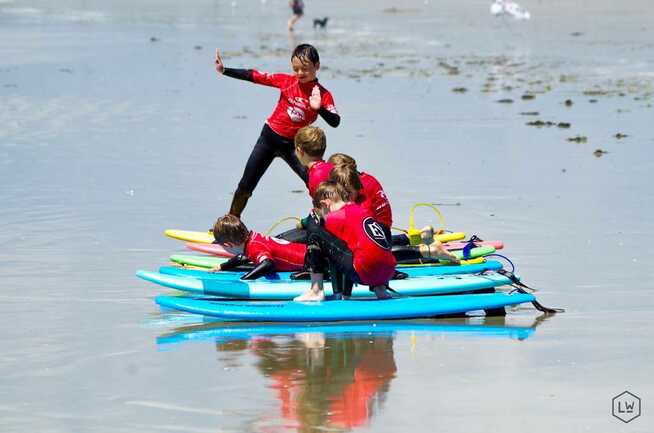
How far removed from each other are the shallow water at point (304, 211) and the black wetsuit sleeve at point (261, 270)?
0.79 meters

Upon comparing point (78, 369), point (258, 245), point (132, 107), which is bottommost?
point (78, 369)

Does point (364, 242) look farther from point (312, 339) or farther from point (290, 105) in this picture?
point (290, 105)

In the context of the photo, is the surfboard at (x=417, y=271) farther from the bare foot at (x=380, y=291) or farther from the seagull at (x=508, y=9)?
the seagull at (x=508, y=9)

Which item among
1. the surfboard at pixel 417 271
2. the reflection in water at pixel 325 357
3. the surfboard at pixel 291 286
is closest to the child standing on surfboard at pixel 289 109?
the surfboard at pixel 417 271

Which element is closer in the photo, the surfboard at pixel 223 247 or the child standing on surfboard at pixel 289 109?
the surfboard at pixel 223 247

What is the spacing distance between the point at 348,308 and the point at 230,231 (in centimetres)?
160

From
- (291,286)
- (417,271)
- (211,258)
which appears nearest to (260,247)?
(291,286)

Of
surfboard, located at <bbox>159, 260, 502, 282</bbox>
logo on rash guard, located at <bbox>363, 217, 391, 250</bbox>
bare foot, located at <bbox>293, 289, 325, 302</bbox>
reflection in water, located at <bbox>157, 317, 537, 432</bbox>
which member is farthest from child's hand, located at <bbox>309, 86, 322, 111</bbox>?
reflection in water, located at <bbox>157, 317, 537, 432</bbox>

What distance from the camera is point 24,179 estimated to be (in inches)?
592

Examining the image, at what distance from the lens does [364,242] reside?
901 centimetres

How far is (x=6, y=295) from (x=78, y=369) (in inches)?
86.9

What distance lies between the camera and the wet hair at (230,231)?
10172 millimetres

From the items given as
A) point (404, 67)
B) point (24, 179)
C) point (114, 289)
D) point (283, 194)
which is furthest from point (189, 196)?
point (404, 67)

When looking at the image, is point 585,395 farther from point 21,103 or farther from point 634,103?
point 21,103
